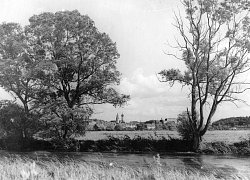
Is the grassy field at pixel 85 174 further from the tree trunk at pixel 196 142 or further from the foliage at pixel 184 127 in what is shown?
the foliage at pixel 184 127

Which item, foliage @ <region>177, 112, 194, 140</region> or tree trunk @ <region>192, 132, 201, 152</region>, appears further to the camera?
foliage @ <region>177, 112, 194, 140</region>

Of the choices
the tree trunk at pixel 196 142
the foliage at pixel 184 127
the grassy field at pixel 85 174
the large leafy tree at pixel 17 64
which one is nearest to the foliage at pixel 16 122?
the large leafy tree at pixel 17 64

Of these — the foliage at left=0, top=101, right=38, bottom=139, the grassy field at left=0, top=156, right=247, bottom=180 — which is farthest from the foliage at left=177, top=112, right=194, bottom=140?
the grassy field at left=0, top=156, right=247, bottom=180

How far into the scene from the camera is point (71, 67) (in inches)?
2073

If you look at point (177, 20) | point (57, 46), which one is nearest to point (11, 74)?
point (57, 46)

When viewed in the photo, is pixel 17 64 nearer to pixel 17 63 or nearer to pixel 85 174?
pixel 17 63

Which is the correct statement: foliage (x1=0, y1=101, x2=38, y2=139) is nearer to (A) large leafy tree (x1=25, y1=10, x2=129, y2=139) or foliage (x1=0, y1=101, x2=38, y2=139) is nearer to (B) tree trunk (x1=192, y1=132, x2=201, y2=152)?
(A) large leafy tree (x1=25, y1=10, x2=129, y2=139)

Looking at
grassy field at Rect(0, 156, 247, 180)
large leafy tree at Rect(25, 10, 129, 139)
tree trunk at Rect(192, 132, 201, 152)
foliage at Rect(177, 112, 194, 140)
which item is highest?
large leafy tree at Rect(25, 10, 129, 139)

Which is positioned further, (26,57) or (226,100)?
(26,57)

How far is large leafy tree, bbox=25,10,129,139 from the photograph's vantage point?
50531mm

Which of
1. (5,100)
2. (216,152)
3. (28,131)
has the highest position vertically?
(5,100)

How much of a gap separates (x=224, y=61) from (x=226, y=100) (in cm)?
489

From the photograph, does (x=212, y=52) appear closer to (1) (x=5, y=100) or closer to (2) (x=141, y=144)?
(2) (x=141, y=144)

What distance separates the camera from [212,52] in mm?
45219
